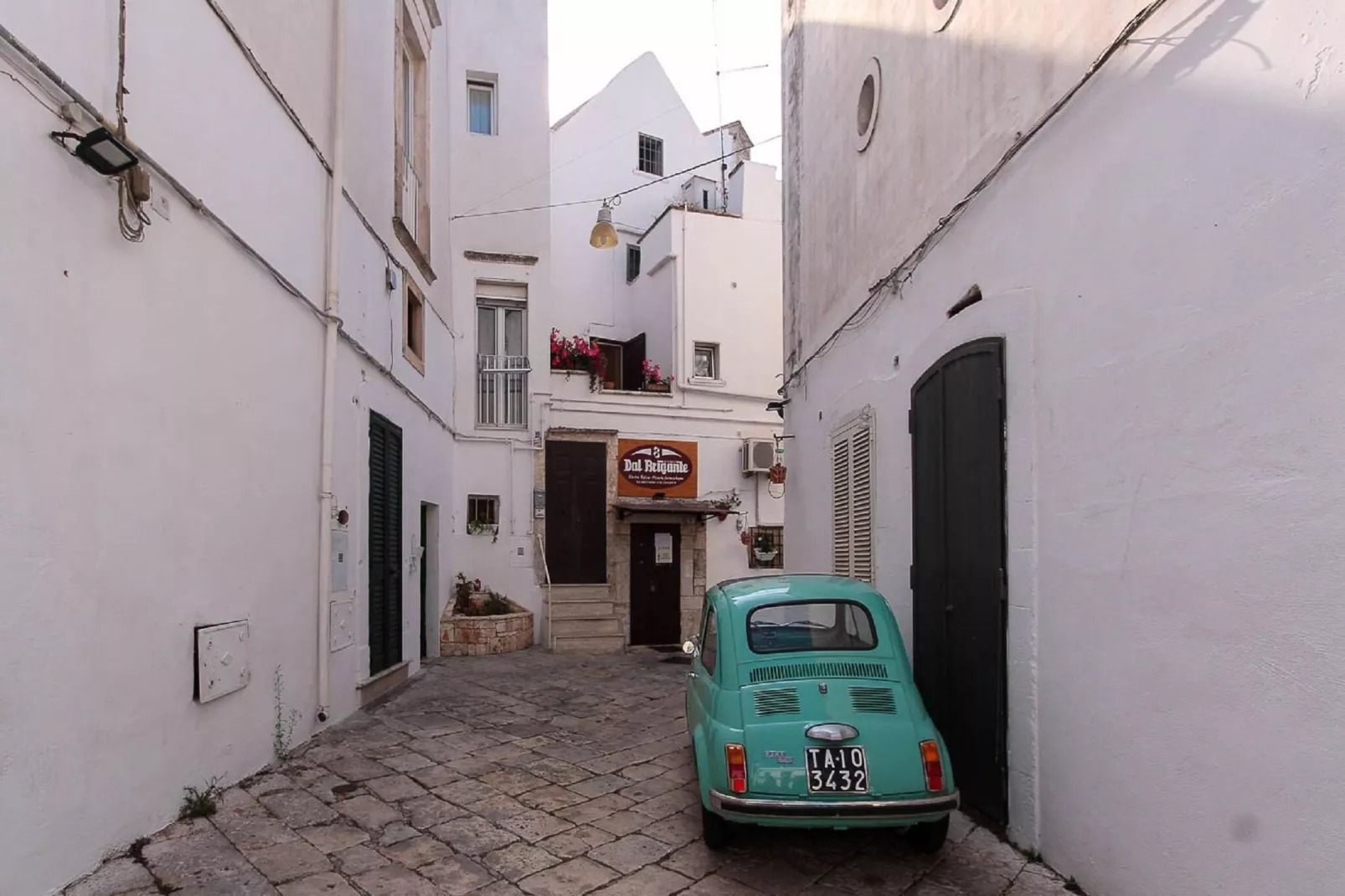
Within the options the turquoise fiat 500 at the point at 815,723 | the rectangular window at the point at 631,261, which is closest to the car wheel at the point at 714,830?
the turquoise fiat 500 at the point at 815,723

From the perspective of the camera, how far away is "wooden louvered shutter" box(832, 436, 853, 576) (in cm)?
800

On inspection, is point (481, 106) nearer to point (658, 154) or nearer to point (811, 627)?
point (658, 154)

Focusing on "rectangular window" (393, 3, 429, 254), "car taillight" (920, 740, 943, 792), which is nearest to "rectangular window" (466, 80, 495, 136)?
"rectangular window" (393, 3, 429, 254)

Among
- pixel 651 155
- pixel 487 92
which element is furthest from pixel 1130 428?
pixel 651 155

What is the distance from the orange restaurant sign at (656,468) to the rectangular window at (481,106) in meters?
5.87

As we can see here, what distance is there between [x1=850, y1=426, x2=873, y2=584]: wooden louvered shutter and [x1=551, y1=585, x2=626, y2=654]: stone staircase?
6.50 metres

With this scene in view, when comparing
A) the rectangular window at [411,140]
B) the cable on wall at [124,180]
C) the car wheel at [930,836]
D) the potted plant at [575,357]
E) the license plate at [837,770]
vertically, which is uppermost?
the rectangular window at [411,140]

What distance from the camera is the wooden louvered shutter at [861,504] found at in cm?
730

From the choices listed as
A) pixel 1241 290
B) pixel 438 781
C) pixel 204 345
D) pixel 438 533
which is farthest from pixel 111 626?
pixel 438 533

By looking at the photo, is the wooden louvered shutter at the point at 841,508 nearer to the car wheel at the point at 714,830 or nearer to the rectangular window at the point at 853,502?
the rectangular window at the point at 853,502

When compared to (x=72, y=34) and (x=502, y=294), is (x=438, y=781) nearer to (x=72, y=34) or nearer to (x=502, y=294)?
(x=72, y=34)

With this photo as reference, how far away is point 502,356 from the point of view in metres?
14.3

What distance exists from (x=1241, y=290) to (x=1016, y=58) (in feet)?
7.97

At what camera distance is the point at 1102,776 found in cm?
378
